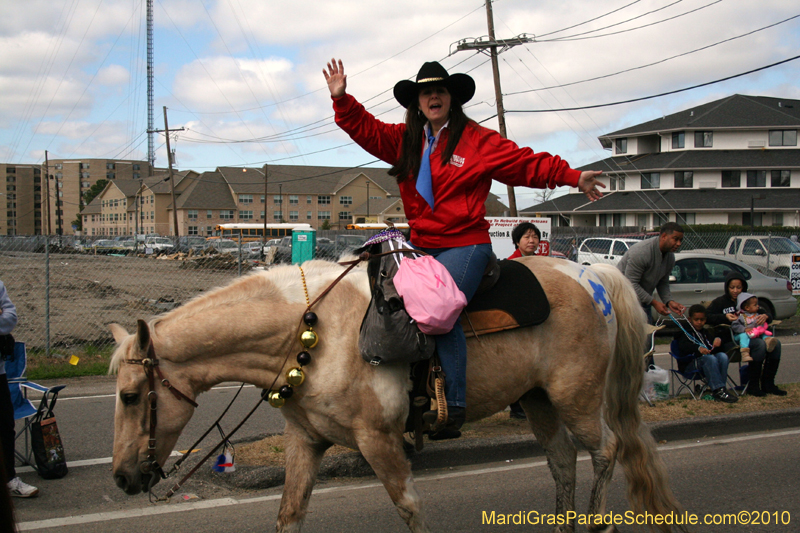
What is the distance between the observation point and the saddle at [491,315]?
304 centimetres

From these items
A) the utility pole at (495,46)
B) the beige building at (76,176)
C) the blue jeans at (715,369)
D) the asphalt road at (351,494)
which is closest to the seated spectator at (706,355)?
the blue jeans at (715,369)

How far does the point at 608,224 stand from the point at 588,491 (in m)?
47.1

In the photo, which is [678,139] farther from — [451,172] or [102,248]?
[451,172]

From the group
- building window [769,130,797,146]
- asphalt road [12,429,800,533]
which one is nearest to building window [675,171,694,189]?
building window [769,130,797,146]

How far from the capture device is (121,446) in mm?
2783

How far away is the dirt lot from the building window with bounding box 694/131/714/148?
135ft

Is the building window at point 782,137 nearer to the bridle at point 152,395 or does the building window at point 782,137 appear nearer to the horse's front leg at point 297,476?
the horse's front leg at point 297,476

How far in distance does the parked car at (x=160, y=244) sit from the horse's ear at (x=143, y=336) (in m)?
41.4

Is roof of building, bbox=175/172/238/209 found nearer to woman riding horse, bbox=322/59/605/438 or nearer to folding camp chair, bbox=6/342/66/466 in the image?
folding camp chair, bbox=6/342/66/466

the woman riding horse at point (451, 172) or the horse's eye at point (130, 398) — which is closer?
the horse's eye at point (130, 398)

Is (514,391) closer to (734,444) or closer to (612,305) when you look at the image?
(612,305)

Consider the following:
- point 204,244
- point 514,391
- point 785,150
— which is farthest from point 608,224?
point 514,391

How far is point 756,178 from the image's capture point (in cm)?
4659

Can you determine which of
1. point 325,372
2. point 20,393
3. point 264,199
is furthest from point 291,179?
point 325,372
